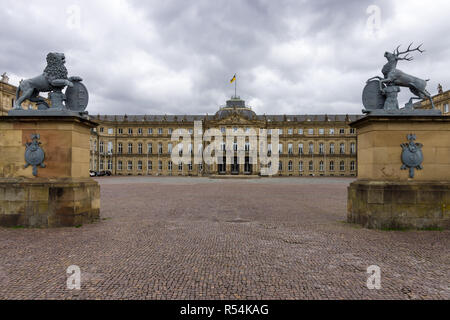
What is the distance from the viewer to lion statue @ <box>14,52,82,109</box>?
8.10 meters

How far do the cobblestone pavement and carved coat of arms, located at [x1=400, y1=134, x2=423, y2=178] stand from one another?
1.84m

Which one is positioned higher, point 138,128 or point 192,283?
point 138,128

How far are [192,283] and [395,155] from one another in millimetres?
6962

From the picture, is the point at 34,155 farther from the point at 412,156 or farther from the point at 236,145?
the point at 236,145

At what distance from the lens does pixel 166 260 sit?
5.05 m

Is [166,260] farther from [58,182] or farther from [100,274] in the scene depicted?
[58,182]

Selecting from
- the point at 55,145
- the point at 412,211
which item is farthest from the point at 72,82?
the point at 412,211

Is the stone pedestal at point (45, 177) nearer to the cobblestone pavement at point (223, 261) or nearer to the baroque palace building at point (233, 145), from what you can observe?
the cobblestone pavement at point (223, 261)

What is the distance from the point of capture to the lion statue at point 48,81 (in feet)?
26.6

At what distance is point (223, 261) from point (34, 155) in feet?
21.4

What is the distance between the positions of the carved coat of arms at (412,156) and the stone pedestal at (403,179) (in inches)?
4.0
